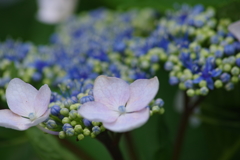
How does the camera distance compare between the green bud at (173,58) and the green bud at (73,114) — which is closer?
the green bud at (73,114)

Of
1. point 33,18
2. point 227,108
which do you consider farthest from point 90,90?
point 33,18

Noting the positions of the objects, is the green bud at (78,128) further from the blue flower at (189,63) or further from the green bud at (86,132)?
the blue flower at (189,63)

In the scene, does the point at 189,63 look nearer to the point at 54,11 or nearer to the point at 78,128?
the point at 78,128

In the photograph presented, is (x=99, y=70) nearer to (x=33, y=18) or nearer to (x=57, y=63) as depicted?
(x=57, y=63)

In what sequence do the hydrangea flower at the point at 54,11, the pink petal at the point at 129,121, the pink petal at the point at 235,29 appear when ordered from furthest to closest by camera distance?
the hydrangea flower at the point at 54,11, the pink petal at the point at 235,29, the pink petal at the point at 129,121

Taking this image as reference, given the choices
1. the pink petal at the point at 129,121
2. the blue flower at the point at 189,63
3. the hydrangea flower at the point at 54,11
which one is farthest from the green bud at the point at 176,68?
the hydrangea flower at the point at 54,11

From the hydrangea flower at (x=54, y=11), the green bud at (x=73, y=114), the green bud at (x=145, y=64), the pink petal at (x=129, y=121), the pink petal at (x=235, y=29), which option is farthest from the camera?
the hydrangea flower at (x=54, y=11)

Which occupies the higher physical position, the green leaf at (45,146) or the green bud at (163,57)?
the green bud at (163,57)

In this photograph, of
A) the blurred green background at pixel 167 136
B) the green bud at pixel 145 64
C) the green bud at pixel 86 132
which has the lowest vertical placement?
the blurred green background at pixel 167 136
